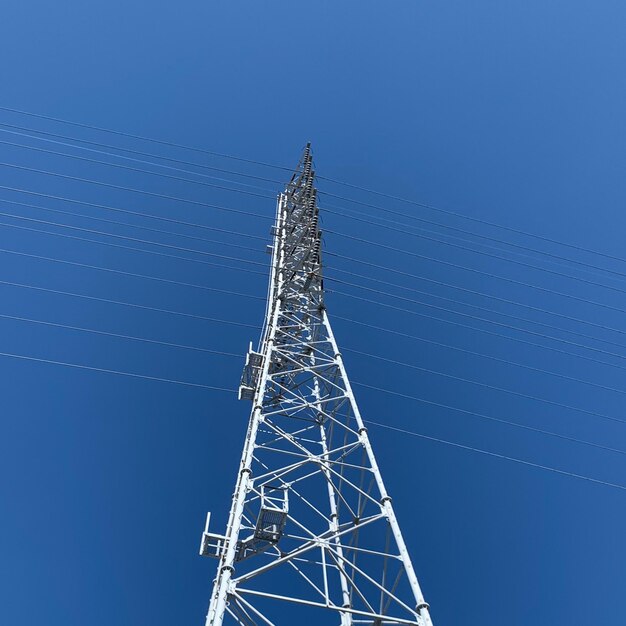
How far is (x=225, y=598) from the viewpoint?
26.5 ft

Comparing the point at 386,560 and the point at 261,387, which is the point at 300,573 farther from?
the point at 261,387

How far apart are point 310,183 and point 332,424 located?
1100cm

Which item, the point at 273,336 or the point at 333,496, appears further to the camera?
the point at 273,336

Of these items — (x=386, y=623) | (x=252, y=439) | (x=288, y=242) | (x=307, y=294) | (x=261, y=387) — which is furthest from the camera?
(x=288, y=242)

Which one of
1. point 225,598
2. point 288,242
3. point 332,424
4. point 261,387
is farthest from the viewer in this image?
point 288,242

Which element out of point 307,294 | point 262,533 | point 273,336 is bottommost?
point 262,533

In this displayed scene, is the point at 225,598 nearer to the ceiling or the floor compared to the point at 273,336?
nearer to the floor

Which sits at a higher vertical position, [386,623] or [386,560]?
[386,560]

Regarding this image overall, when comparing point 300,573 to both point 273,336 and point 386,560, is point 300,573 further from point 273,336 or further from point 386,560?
point 273,336

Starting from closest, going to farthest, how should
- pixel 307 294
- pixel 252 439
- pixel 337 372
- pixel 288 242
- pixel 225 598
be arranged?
pixel 225 598, pixel 252 439, pixel 337 372, pixel 307 294, pixel 288 242

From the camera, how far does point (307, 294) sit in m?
18.2

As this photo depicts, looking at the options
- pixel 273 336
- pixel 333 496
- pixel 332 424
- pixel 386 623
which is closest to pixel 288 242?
pixel 273 336

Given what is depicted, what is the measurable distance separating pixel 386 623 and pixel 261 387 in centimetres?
520

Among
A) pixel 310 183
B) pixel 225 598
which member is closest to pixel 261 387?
pixel 225 598
